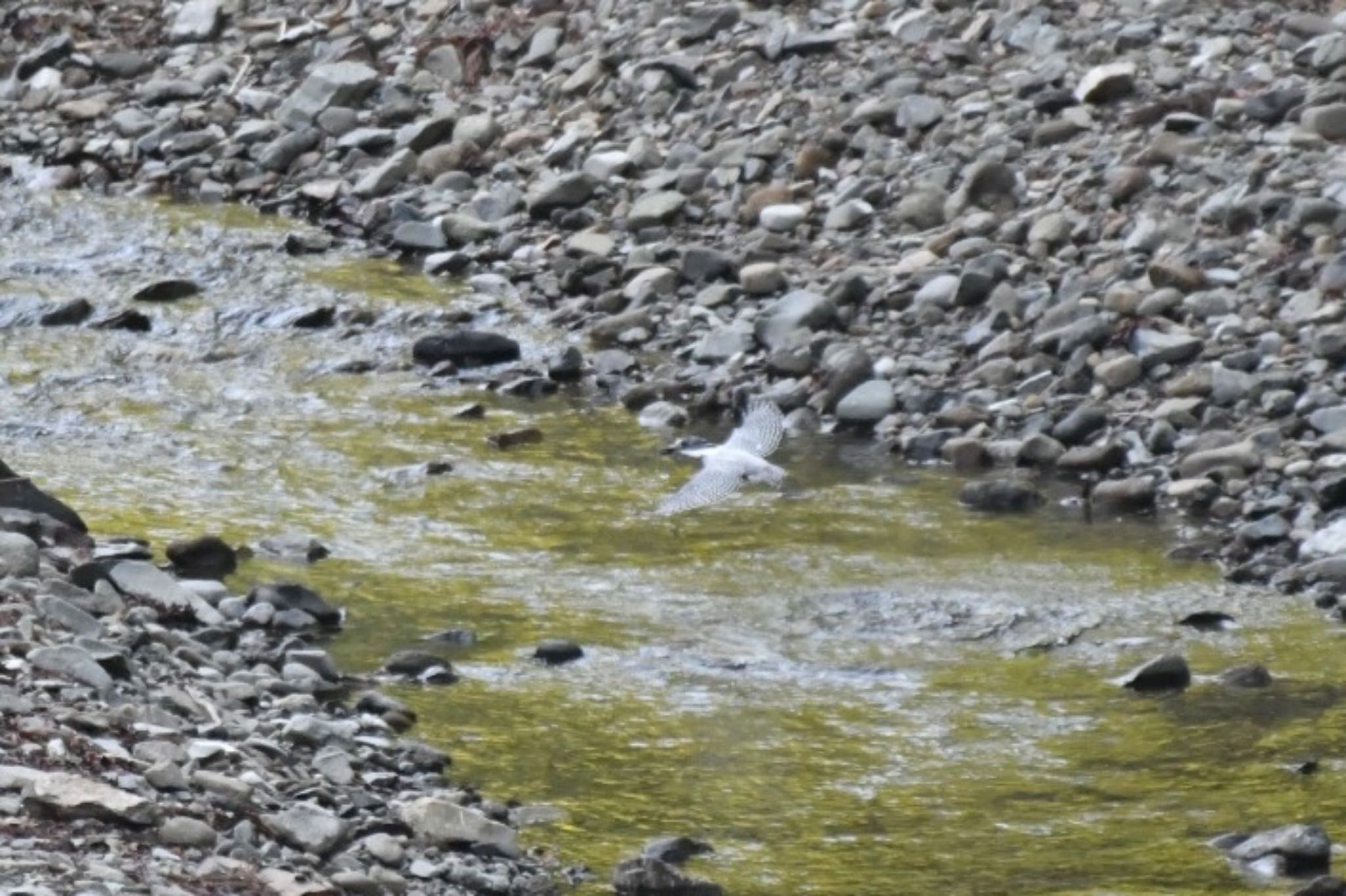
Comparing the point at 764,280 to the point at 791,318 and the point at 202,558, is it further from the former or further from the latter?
the point at 202,558

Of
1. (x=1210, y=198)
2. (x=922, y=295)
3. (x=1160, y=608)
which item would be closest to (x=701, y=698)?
(x=1160, y=608)

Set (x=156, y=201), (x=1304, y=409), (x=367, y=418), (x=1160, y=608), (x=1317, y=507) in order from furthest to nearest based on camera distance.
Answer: (x=156, y=201)
(x=367, y=418)
(x=1304, y=409)
(x=1317, y=507)
(x=1160, y=608)

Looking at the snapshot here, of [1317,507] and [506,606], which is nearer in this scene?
[506,606]

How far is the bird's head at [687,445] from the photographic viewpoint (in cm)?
1054

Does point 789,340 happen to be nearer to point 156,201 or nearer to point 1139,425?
point 1139,425

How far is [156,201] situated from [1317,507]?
811cm

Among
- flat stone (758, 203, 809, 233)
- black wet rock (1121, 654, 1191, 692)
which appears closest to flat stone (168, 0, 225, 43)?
flat stone (758, 203, 809, 233)

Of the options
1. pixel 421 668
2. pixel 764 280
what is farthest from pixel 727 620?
pixel 764 280

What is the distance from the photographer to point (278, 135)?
51.6 ft

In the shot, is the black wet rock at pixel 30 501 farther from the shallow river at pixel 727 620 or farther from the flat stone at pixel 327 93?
the flat stone at pixel 327 93

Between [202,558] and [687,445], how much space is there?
2459 millimetres

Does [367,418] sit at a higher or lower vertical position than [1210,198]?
lower

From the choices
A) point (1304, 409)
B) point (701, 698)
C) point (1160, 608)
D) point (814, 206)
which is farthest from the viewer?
point (814, 206)

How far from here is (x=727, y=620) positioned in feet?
28.5
